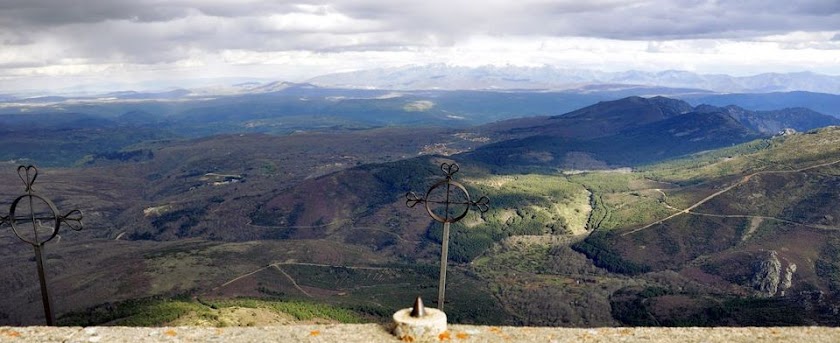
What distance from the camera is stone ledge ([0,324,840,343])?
17.7m

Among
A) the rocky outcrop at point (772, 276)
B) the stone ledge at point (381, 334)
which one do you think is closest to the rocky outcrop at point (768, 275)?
the rocky outcrop at point (772, 276)

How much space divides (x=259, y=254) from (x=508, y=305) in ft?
186

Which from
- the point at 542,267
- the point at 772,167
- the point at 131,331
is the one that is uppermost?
the point at 131,331

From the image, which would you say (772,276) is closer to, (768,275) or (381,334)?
(768,275)

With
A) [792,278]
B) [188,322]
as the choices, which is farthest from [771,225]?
[188,322]

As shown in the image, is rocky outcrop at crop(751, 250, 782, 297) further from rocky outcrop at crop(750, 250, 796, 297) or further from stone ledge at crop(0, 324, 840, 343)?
stone ledge at crop(0, 324, 840, 343)

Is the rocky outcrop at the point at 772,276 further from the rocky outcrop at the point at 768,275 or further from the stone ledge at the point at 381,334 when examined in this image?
the stone ledge at the point at 381,334

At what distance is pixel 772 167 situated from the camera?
187375 mm

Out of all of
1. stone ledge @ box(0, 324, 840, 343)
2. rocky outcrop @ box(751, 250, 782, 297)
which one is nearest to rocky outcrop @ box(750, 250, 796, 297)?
rocky outcrop @ box(751, 250, 782, 297)

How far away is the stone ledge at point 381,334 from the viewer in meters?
17.7

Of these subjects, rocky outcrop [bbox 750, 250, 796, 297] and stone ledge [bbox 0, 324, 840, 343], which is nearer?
stone ledge [bbox 0, 324, 840, 343]

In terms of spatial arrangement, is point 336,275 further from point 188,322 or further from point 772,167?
point 772,167

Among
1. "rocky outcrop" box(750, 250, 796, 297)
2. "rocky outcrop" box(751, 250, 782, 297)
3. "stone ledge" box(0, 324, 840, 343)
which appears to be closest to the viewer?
"stone ledge" box(0, 324, 840, 343)

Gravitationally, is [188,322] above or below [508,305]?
above
